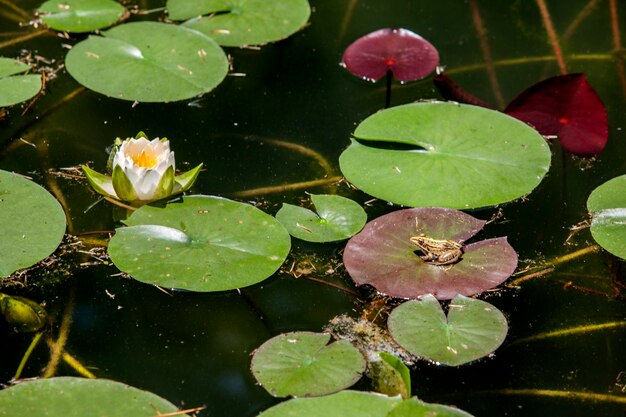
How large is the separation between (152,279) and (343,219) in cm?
64

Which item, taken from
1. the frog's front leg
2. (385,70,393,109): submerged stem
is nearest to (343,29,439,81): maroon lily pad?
(385,70,393,109): submerged stem

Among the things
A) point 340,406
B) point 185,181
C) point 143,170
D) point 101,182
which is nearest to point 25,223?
point 101,182

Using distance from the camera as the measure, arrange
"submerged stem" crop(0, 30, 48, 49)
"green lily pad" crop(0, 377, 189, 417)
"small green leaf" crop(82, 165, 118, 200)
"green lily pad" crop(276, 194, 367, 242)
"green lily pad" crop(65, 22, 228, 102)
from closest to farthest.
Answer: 1. "green lily pad" crop(0, 377, 189, 417)
2. "green lily pad" crop(276, 194, 367, 242)
3. "small green leaf" crop(82, 165, 118, 200)
4. "green lily pad" crop(65, 22, 228, 102)
5. "submerged stem" crop(0, 30, 48, 49)

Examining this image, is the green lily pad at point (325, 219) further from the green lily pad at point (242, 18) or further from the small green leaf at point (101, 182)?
Result: the green lily pad at point (242, 18)

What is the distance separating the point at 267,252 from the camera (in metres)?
2.62

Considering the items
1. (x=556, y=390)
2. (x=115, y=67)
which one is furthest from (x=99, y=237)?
(x=556, y=390)

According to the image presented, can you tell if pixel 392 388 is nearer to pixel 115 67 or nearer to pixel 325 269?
pixel 325 269

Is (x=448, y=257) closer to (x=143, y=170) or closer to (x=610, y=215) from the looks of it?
(x=610, y=215)

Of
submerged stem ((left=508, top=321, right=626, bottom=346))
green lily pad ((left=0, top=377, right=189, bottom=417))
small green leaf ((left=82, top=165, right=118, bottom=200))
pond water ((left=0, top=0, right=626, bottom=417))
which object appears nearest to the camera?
green lily pad ((left=0, top=377, right=189, bottom=417))

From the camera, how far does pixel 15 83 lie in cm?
335

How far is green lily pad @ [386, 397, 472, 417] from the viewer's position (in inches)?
82.3

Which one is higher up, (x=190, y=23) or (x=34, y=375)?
(x=190, y=23)

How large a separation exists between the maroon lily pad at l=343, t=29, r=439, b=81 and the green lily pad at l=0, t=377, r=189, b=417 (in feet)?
6.03

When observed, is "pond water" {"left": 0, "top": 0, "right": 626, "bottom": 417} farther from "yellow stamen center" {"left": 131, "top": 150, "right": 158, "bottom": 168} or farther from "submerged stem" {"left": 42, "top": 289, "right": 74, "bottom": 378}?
"yellow stamen center" {"left": 131, "top": 150, "right": 158, "bottom": 168}
